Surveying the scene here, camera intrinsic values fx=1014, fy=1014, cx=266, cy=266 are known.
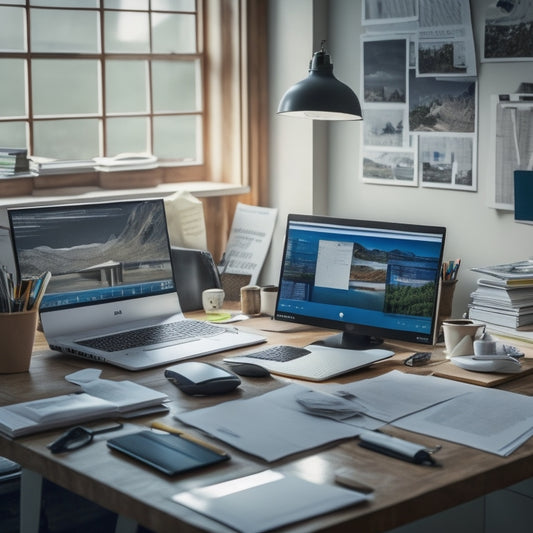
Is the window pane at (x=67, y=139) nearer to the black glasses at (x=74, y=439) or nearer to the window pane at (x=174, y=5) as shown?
the window pane at (x=174, y=5)

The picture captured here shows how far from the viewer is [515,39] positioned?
3.18 m

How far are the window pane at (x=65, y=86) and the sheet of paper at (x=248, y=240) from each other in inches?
27.5

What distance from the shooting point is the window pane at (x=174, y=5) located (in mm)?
3947

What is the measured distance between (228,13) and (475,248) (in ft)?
4.53

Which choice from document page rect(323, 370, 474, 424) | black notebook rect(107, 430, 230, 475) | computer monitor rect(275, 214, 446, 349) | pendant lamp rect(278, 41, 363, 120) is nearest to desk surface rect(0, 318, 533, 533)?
black notebook rect(107, 430, 230, 475)

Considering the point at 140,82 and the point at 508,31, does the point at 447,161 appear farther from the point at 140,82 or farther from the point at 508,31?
the point at 140,82

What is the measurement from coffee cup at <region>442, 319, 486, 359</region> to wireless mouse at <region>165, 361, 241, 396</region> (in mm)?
636

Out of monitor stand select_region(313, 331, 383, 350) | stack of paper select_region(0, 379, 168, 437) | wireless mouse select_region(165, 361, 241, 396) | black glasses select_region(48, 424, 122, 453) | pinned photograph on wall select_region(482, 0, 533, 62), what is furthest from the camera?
pinned photograph on wall select_region(482, 0, 533, 62)

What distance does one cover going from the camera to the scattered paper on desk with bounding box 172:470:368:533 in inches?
63.8

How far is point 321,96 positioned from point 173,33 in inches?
53.4

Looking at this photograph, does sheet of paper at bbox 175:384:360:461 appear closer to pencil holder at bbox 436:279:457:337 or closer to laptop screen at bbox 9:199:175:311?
laptop screen at bbox 9:199:175:311

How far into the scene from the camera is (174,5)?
400cm

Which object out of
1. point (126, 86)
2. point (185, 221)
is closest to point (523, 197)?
point (185, 221)

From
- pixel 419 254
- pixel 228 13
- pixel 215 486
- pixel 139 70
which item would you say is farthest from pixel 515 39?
pixel 215 486
